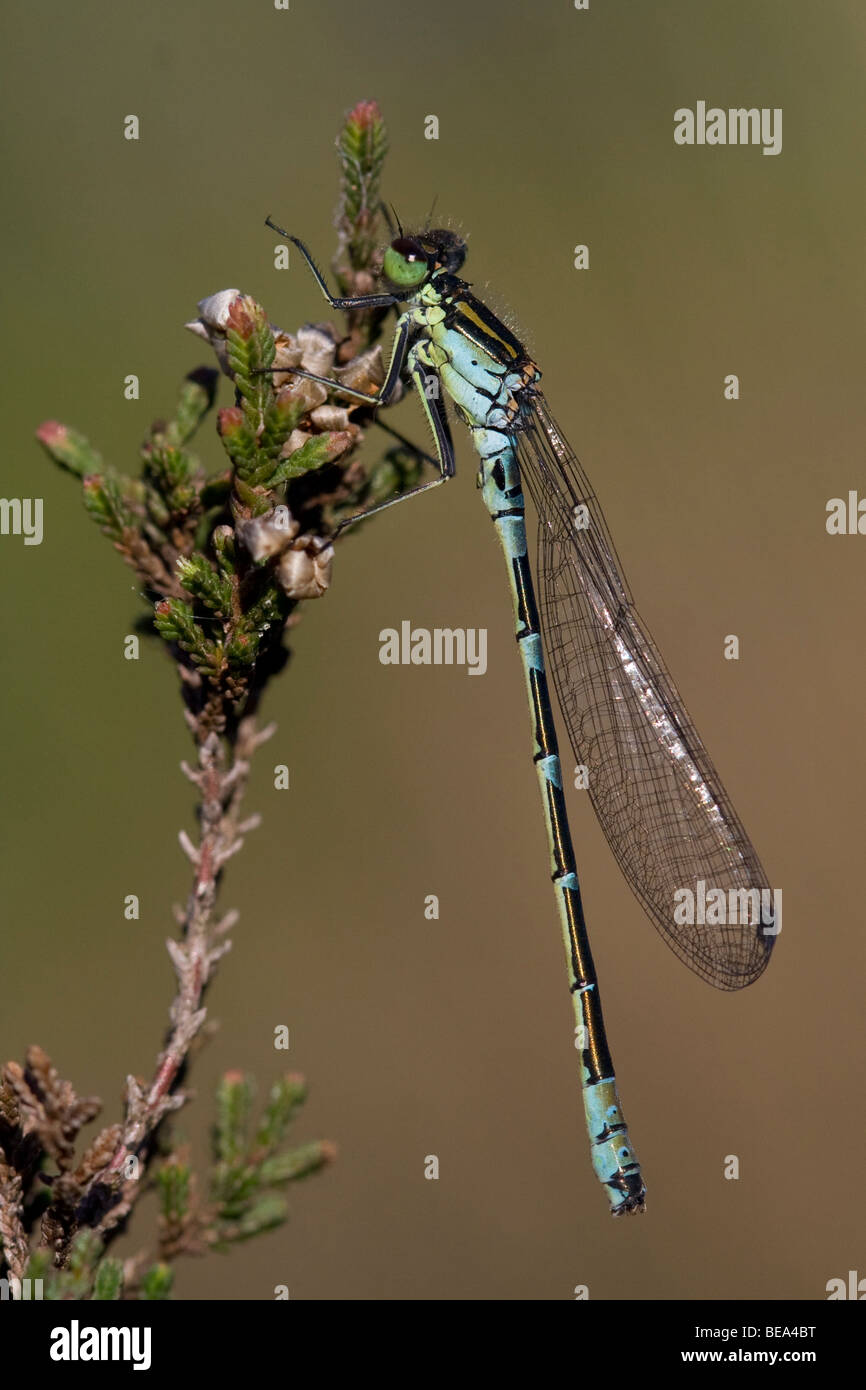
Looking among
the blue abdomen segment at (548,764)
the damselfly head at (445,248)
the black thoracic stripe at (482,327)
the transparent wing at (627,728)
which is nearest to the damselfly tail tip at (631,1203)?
the blue abdomen segment at (548,764)

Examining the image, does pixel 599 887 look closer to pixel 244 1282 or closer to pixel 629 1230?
pixel 629 1230

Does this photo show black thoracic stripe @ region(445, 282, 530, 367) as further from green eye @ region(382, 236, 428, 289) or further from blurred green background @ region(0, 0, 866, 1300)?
blurred green background @ region(0, 0, 866, 1300)

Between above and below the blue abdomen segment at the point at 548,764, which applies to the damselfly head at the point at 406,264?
above

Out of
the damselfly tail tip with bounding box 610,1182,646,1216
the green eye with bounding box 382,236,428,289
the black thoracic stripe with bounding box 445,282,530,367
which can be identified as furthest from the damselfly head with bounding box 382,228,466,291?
the damselfly tail tip with bounding box 610,1182,646,1216

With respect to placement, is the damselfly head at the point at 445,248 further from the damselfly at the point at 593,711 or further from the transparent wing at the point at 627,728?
the transparent wing at the point at 627,728

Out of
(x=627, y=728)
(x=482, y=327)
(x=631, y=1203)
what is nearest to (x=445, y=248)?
(x=482, y=327)
